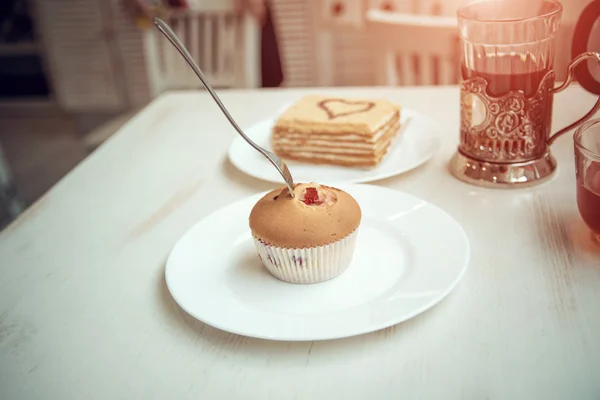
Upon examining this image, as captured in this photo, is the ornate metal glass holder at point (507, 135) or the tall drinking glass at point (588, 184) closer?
the tall drinking glass at point (588, 184)

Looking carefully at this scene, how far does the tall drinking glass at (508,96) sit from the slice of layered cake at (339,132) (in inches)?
5.1

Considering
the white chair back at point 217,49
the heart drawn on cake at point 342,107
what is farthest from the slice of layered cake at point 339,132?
the white chair back at point 217,49

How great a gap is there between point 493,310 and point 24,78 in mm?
3489

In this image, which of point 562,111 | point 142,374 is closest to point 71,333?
point 142,374

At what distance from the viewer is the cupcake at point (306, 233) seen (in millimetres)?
655

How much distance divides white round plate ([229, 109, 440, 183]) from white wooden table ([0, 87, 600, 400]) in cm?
2

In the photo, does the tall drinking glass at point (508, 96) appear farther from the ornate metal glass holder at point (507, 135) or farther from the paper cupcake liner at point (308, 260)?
the paper cupcake liner at point (308, 260)

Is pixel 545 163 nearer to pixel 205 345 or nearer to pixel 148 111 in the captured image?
pixel 205 345

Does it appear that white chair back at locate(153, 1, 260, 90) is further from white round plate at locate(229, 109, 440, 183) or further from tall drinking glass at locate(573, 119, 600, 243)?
tall drinking glass at locate(573, 119, 600, 243)

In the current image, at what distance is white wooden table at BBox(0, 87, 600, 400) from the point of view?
555mm

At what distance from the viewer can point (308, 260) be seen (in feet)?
2.14

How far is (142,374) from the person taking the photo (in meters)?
0.58

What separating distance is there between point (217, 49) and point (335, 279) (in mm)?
1434

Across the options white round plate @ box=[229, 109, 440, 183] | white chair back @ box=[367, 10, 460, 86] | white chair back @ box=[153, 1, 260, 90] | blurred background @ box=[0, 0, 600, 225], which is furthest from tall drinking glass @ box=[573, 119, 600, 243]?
white chair back @ box=[153, 1, 260, 90]
